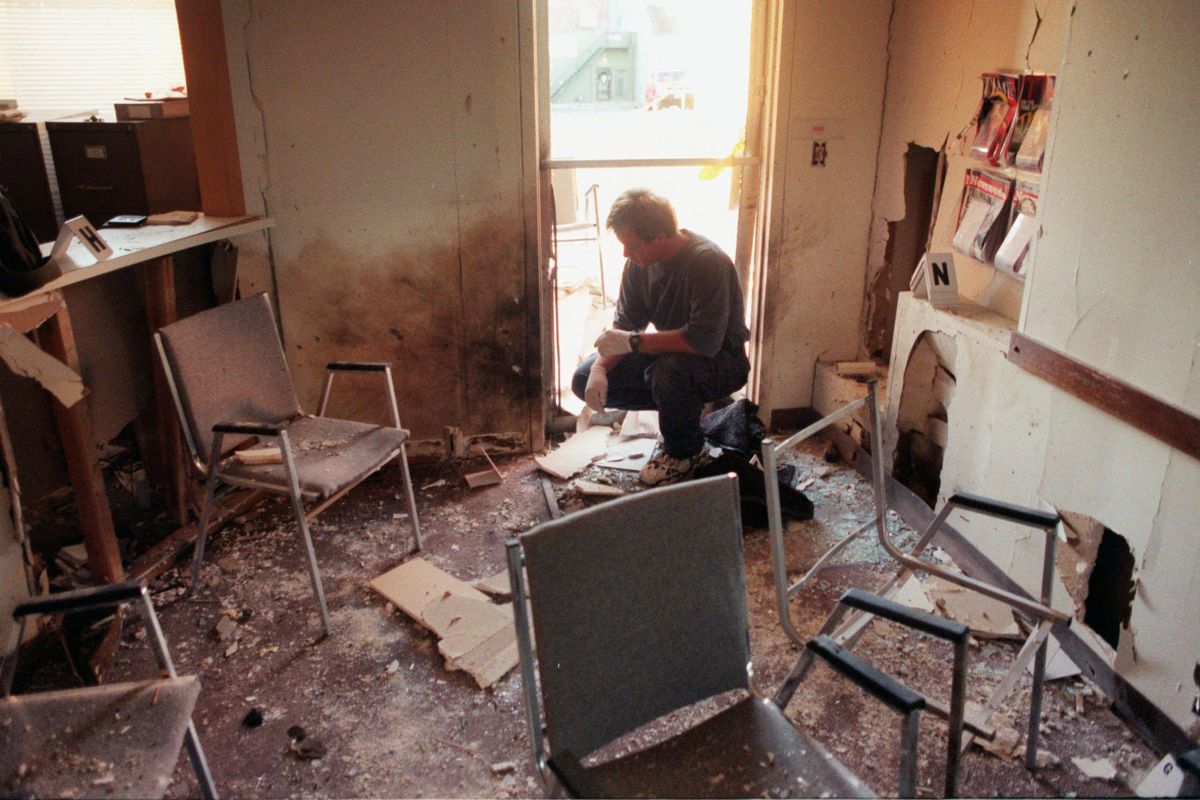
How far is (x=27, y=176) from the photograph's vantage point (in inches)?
148

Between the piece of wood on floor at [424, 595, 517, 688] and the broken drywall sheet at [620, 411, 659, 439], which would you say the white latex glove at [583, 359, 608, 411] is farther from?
the piece of wood on floor at [424, 595, 517, 688]

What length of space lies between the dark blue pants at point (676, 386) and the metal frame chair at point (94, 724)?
6.60ft

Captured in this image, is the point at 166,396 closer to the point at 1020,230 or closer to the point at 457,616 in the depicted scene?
the point at 457,616

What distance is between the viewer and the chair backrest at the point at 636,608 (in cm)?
142

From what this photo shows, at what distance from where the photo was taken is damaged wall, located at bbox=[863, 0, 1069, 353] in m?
2.85

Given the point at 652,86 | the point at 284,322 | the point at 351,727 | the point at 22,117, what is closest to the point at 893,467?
the point at 652,86

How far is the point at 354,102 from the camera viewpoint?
3262mm

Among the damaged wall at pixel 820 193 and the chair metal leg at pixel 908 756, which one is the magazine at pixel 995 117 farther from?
the chair metal leg at pixel 908 756

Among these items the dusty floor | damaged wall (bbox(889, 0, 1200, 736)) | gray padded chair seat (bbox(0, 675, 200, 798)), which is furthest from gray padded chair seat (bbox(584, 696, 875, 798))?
damaged wall (bbox(889, 0, 1200, 736))

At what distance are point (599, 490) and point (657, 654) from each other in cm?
195

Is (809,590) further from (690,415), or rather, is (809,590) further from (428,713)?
(428,713)

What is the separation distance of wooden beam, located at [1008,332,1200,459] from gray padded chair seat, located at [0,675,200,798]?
2176 millimetres

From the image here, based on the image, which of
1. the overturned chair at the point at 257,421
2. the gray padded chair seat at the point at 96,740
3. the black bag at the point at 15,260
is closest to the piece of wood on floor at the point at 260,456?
the overturned chair at the point at 257,421

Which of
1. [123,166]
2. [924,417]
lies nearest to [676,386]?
[924,417]
